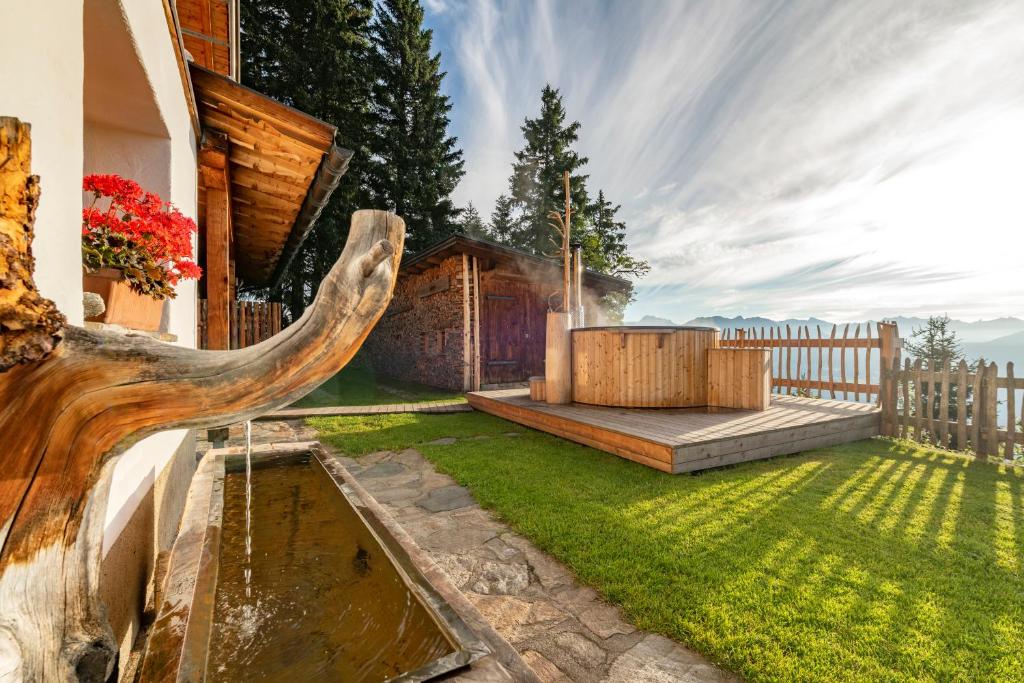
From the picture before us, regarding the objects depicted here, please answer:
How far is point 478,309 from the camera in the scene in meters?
10.4

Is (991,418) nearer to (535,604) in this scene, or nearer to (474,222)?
(535,604)

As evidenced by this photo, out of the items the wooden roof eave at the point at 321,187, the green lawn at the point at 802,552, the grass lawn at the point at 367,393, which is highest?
Result: the wooden roof eave at the point at 321,187

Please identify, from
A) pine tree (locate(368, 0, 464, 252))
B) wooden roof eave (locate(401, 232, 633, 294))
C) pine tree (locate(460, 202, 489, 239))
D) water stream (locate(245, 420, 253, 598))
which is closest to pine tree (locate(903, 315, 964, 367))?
wooden roof eave (locate(401, 232, 633, 294))

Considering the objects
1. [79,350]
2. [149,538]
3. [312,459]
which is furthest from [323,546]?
[79,350]

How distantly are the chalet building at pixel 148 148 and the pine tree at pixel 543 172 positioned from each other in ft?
61.7

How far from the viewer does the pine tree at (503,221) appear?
25.7 m

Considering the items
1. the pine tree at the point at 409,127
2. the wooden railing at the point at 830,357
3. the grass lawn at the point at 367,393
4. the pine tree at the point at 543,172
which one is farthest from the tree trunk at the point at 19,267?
the pine tree at the point at 543,172

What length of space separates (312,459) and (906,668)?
12.5 feet

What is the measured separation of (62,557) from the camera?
23.9 inches

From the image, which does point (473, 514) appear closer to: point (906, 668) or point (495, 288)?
point (906, 668)

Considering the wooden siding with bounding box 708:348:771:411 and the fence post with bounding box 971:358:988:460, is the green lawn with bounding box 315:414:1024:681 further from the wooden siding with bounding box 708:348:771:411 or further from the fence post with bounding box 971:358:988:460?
the wooden siding with bounding box 708:348:771:411

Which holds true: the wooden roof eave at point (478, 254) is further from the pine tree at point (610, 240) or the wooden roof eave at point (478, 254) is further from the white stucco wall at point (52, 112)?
the white stucco wall at point (52, 112)

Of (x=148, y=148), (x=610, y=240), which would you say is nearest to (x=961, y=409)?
(x=148, y=148)

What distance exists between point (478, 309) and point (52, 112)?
949 centimetres
